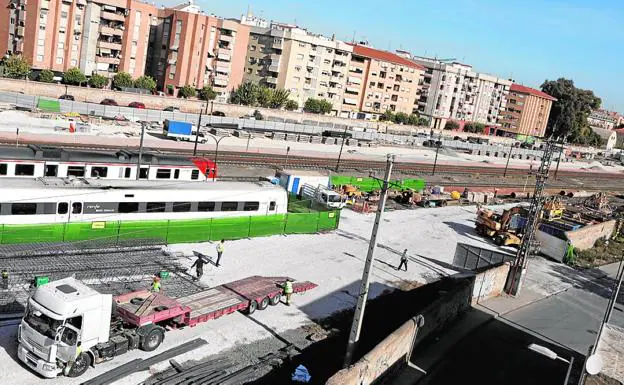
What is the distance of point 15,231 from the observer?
84.5 ft

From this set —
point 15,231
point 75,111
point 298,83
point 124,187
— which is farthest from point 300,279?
point 298,83

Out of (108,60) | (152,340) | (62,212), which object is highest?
(108,60)

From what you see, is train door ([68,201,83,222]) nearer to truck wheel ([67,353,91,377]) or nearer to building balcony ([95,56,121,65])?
truck wheel ([67,353,91,377])

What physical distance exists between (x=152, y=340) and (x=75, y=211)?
36.4 feet

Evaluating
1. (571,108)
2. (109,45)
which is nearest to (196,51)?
(109,45)

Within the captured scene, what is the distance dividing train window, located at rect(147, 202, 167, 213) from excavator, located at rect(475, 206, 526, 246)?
24.2m

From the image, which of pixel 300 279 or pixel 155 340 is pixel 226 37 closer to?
pixel 300 279

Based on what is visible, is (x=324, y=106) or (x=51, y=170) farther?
(x=324, y=106)

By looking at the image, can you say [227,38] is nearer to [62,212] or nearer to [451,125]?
[451,125]

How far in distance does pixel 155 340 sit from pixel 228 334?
2.94m

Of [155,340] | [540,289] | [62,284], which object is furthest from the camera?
[540,289]

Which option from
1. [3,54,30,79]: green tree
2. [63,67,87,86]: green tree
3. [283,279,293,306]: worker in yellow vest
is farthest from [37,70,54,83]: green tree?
[283,279,293,306]: worker in yellow vest

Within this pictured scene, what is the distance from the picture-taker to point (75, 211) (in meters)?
28.4

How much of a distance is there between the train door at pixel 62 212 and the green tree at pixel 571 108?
15740cm
